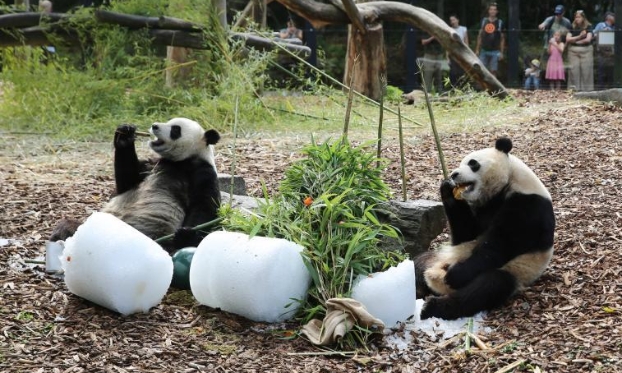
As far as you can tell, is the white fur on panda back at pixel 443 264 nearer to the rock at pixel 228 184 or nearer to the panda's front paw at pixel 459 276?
the panda's front paw at pixel 459 276

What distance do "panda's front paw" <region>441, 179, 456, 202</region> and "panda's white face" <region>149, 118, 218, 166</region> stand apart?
1543 millimetres

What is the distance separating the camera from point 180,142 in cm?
580

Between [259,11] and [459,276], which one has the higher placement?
[259,11]

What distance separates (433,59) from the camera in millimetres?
16125

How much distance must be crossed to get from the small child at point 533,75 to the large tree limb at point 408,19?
150 inches

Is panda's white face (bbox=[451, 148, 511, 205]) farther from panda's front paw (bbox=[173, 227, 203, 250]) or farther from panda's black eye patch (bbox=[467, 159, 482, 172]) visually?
panda's front paw (bbox=[173, 227, 203, 250])

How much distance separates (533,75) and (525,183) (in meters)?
11.5

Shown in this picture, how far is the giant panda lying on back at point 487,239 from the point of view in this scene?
16.3 feet

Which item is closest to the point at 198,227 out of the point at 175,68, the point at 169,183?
the point at 169,183

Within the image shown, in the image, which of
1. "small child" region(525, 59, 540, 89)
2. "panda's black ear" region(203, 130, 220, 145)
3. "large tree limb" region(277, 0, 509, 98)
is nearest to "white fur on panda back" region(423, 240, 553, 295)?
"panda's black ear" region(203, 130, 220, 145)

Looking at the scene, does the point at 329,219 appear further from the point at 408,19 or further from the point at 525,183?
the point at 408,19

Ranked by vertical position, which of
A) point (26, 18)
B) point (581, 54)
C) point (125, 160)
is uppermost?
point (26, 18)

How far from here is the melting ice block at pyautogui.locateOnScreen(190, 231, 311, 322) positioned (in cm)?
449

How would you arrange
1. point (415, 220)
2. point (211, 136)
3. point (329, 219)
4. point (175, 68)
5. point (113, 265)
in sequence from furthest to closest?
point (175, 68) → point (211, 136) → point (415, 220) → point (329, 219) → point (113, 265)
